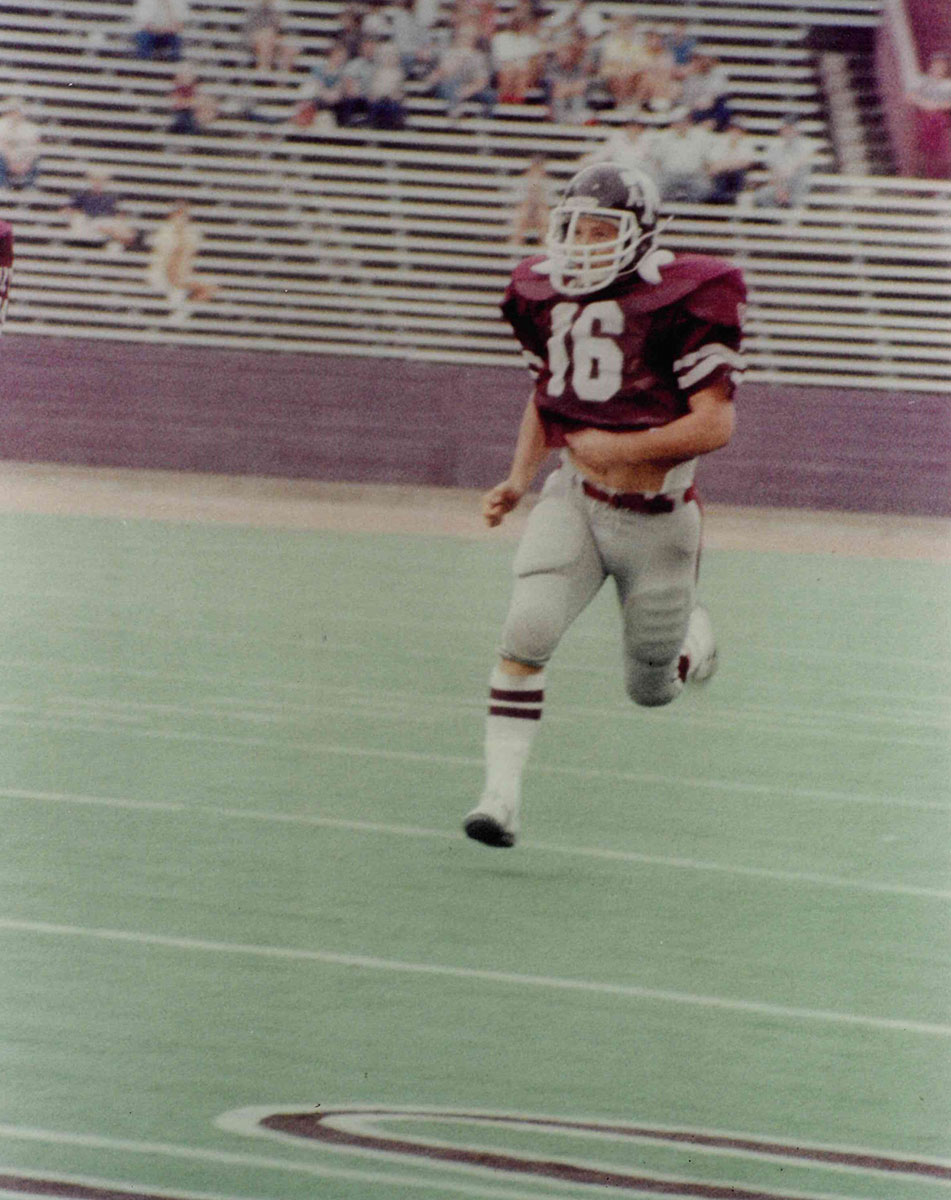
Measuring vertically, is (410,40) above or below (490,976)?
above

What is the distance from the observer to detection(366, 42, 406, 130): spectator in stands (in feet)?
58.0

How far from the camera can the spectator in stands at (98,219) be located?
58.0 feet

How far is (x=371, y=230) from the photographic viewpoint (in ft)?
58.4

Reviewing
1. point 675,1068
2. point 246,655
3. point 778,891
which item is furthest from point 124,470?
point 675,1068

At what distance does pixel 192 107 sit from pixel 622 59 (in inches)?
143

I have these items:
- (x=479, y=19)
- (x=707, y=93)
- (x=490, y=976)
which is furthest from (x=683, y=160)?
(x=490, y=976)

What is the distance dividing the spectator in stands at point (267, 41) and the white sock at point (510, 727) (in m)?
14.1

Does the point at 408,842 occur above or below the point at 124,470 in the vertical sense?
below

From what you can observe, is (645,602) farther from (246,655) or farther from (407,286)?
(407,286)

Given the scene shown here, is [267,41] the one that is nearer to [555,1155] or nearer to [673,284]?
[673,284]

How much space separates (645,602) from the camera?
5.25m

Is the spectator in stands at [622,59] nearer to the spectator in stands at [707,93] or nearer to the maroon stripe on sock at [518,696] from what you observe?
the spectator in stands at [707,93]

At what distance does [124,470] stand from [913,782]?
10.5m

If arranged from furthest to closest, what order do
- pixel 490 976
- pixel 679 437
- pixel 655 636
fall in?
pixel 655 636
pixel 679 437
pixel 490 976
